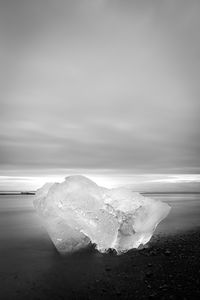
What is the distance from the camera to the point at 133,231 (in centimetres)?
1060

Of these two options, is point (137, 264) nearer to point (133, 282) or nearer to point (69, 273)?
point (133, 282)

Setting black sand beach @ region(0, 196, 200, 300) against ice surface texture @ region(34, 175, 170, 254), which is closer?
black sand beach @ region(0, 196, 200, 300)

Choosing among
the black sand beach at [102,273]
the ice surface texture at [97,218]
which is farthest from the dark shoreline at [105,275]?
the ice surface texture at [97,218]

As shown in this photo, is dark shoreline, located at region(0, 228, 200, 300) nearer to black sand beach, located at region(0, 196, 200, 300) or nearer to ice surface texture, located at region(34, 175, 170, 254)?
black sand beach, located at region(0, 196, 200, 300)

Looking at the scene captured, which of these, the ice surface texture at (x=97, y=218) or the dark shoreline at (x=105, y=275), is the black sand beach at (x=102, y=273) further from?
the ice surface texture at (x=97, y=218)

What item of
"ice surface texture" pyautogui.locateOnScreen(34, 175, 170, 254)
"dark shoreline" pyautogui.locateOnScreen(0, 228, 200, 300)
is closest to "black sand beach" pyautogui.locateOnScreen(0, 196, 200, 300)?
"dark shoreline" pyautogui.locateOnScreen(0, 228, 200, 300)

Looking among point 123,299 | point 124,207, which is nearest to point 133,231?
point 124,207

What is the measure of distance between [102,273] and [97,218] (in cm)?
259

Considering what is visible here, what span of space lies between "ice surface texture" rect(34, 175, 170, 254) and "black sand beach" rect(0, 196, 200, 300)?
51 centimetres

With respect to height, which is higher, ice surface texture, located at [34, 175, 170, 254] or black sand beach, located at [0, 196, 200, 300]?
ice surface texture, located at [34, 175, 170, 254]

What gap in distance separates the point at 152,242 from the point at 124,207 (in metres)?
3.12

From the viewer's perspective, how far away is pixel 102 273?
26.9ft

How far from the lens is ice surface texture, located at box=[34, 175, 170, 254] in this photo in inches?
411

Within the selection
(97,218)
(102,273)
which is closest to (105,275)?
(102,273)
